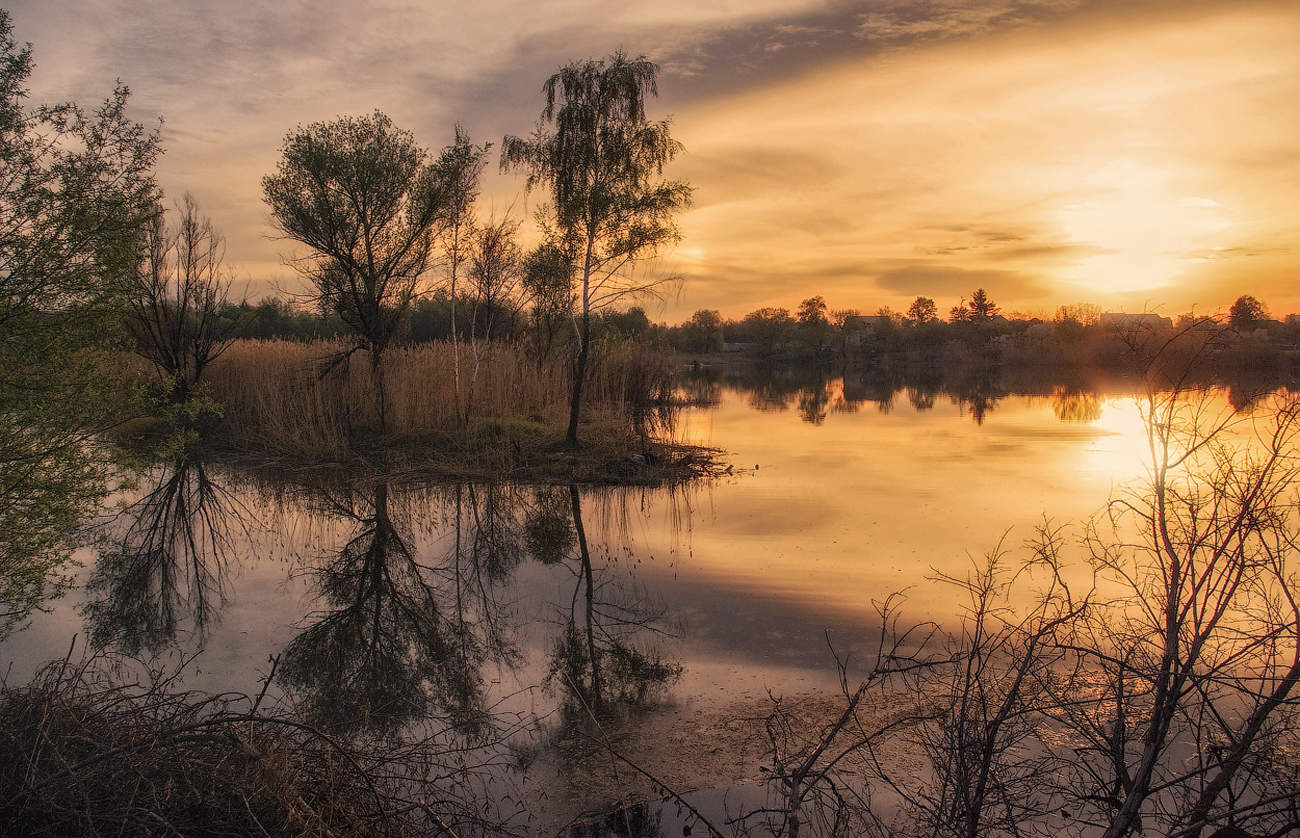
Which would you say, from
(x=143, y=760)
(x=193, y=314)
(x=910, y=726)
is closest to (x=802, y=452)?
(x=910, y=726)

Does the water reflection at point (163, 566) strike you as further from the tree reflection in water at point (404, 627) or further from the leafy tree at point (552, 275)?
the leafy tree at point (552, 275)

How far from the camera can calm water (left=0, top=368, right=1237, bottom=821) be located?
219 inches

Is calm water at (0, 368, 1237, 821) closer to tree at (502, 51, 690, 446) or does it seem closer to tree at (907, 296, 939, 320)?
tree at (502, 51, 690, 446)

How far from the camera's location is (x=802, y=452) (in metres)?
16.8

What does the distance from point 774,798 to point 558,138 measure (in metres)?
12.3

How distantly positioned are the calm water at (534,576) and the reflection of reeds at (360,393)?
2.07 m

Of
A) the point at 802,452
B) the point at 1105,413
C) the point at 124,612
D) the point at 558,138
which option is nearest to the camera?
the point at 124,612

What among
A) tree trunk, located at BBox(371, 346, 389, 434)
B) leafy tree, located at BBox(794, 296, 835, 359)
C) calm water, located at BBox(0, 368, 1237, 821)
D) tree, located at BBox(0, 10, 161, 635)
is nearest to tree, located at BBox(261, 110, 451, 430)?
tree trunk, located at BBox(371, 346, 389, 434)

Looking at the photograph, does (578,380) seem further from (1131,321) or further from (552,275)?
(1131,321)

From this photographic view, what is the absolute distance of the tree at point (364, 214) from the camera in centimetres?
1541

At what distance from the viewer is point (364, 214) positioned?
15.7m

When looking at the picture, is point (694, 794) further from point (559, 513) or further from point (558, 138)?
point (558, 138)

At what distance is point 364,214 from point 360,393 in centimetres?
404

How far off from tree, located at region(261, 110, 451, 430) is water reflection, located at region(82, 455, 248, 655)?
5085mm
